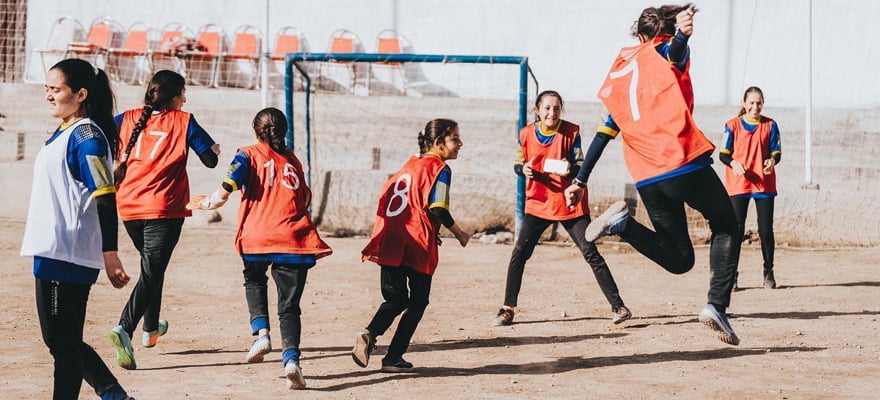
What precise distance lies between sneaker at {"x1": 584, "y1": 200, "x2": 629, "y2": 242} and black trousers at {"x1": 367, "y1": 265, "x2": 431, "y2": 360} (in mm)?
998

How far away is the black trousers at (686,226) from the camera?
621 cm

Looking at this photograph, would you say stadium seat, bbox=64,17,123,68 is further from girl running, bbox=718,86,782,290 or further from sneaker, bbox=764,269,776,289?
sneaker, bbox=764,269,776,289

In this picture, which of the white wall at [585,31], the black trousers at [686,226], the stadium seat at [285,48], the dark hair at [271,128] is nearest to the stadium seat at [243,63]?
the stadium seat at [285,48]

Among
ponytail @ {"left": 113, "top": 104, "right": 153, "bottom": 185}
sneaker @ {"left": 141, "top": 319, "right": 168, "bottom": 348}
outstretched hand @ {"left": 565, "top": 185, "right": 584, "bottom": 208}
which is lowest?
sneaker @ {"left": 141, "top": 319, "right": 168, "bottom": 348}

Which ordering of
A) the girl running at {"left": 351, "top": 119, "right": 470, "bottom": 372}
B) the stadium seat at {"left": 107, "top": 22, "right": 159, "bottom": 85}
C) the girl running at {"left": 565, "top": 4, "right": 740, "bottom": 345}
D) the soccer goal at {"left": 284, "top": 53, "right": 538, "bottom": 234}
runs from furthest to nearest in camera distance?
the stadium seat at {"left": 107, "top": 22, "right": 159, "bottom": 85}
the soccer goal at {"left": 284, "top": 53, "right": 538, "bottom": 234}
the girl running at {"left": 351, "top": 119, "right": 470, "bottom": 372}
the girl running at {"left": 565, "top": 4, "right": 740, "bottom": 345}

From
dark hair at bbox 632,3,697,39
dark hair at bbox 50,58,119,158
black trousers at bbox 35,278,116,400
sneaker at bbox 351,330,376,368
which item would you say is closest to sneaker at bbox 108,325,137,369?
sneaker at bbox 351,330,376,368

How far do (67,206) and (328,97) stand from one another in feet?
40.1

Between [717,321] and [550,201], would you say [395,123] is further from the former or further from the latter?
[717,321]

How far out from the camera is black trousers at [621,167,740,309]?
621 centimetres

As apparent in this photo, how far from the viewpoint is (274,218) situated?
6.47 meters

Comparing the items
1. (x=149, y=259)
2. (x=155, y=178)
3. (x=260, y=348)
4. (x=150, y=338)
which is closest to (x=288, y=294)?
(x=260, y=348)

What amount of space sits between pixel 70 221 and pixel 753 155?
679 centimetres

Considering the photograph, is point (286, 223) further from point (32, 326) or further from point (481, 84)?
point (481, 84)

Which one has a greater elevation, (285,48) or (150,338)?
(285,48)
